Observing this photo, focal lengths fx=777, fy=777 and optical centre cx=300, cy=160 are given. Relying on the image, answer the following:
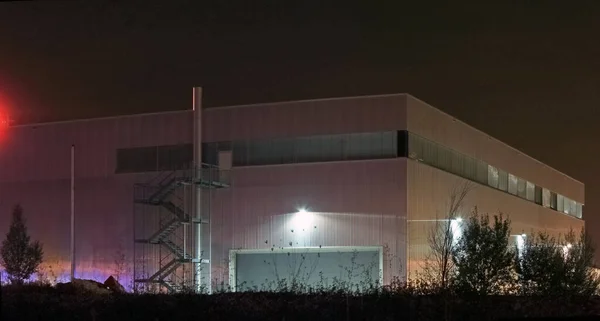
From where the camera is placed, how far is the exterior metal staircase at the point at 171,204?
120 feet

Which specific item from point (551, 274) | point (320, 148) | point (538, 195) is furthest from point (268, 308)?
point (538, 195)

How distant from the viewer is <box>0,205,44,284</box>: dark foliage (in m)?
38.8

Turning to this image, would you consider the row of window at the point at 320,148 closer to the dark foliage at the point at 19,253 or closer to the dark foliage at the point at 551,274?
the dark foliage at the point at 19,253

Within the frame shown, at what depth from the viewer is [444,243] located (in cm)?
2541

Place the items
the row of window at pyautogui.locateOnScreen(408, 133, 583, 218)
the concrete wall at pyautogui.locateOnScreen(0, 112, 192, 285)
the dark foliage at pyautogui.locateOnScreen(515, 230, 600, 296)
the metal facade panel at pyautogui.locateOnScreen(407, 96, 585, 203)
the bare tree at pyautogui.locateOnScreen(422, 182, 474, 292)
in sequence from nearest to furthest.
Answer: the dark foliage at pyautogui.locateOnScreen(515, 230, 600, 296), the bare tree at pyautogui.locateOnScreen(422, 182, 474, 292), the metal facade panel at pyautogui.locateOnScreen(407, 96, 585, 203), the row of window at pyautogui.locateOnScreen(408, 133, 583, 218), the concrete wall at pyautogui.locateOnScreen(0, 112, 192, 285)

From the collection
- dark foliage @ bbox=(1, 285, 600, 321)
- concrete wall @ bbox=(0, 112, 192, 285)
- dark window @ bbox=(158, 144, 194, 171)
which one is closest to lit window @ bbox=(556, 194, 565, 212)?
dark window @ bbox=(158, 144, 194, 171)

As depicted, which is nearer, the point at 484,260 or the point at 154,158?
the point at 484,260

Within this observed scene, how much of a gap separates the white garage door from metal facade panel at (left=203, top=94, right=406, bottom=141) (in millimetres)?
5623

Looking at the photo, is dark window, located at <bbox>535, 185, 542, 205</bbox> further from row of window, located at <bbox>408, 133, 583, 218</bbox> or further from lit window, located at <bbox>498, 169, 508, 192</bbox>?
lit window, located at <bbox>498, 169, 508, 192</bbox>

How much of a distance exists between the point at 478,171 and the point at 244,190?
15439 mm

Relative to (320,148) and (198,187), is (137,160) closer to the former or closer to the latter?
(198,187)

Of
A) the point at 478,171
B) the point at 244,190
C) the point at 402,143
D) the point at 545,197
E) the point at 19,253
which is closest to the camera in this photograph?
the point at 402,143

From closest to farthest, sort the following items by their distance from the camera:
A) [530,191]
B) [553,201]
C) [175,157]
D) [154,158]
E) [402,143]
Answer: [402,143] < [175,157] < [154,158] < [530,191] < [553,201]

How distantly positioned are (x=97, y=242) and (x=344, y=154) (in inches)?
543
